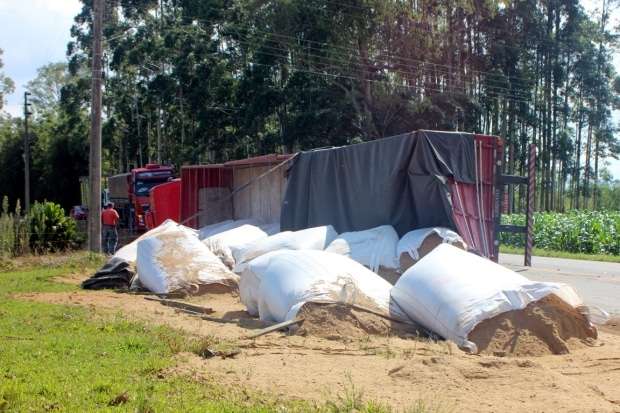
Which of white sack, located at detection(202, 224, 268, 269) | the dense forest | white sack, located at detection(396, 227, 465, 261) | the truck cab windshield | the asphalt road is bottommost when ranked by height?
the asphalt road

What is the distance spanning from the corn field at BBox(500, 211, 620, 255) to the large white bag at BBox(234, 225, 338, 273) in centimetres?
1584

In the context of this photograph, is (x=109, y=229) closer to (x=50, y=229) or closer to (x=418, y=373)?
(x=50, y=229)

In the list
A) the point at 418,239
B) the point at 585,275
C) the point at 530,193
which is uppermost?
the point at 530,193

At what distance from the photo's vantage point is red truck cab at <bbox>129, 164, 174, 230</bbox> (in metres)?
27.9

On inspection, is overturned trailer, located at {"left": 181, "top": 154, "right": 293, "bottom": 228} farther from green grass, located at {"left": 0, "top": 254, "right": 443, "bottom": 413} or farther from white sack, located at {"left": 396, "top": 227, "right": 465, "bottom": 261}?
green grass, located at {"left": 0, "top": 254, "right": 443, "bottom": 413}

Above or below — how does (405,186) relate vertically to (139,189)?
above

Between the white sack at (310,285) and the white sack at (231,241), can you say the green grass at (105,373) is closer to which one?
the white sack at (310,285)

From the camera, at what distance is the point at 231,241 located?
1430 centimetres

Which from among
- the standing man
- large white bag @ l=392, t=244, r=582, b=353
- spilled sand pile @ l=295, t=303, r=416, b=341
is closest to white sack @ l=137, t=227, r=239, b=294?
spilled sand pile @ l=295, t=303, r=416, b=341

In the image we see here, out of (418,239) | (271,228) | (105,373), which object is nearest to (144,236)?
(271,228)

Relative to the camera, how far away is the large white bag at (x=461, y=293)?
7102 mm

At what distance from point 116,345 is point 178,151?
116ft

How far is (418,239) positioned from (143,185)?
19099 mm

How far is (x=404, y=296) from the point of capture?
26.3 ft
